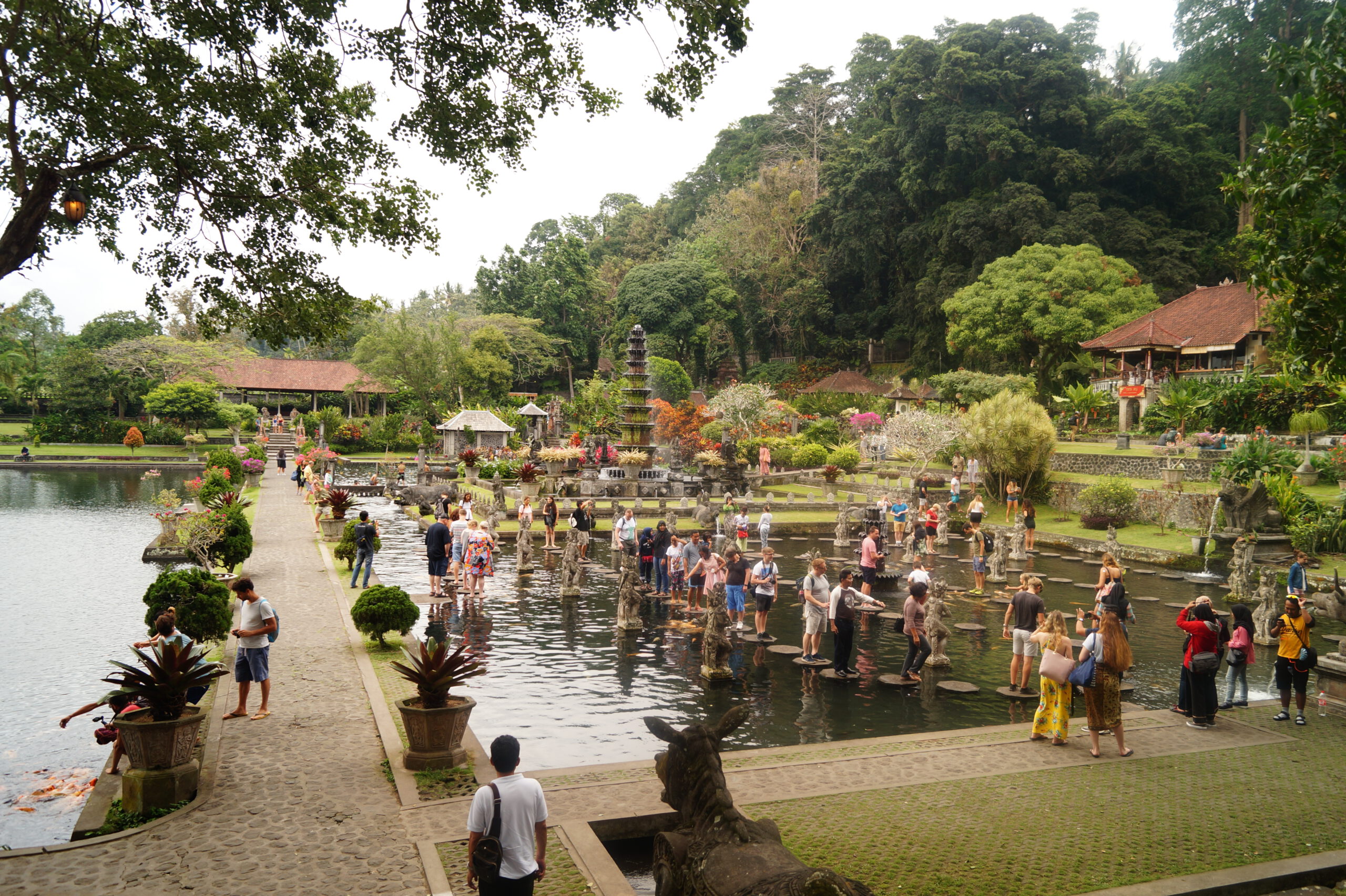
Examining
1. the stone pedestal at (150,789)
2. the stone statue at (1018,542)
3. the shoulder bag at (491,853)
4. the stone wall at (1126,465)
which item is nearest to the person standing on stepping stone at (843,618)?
the shoulder bag at (491,853)

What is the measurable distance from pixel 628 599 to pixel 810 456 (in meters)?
28.1

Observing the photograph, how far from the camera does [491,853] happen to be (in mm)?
4441

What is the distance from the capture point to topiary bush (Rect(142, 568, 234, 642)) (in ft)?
35.6

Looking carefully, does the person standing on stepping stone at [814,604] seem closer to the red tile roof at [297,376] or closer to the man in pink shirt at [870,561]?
the man in pink shirt at [870,561]

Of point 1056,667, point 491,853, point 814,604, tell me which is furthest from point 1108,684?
point 491,853

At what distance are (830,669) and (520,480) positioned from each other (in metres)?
21.7

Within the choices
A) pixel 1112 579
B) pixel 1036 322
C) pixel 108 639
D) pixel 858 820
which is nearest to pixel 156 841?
pixel 858 820

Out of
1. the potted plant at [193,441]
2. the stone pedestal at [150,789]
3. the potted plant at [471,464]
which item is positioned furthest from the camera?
the potted plant at [193,441]

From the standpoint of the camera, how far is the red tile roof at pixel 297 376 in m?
63.1

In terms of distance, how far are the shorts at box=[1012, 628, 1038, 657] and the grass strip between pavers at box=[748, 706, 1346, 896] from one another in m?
2.56

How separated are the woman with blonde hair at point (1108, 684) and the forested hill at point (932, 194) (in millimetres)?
40667

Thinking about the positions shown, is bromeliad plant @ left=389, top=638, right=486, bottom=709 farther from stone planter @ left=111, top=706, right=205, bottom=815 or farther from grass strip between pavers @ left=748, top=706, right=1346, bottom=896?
grass strip between pavers @ left=748, top=706, right=1346, bottom=896

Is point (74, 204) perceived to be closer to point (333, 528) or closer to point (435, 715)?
point (435, 715)

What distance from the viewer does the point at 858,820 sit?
22.6ft
